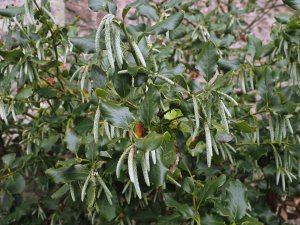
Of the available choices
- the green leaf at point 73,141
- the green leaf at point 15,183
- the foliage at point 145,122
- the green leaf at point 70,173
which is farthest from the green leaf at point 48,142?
the green leaf at point 70,173

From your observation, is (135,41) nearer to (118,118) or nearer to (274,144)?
(118,118)

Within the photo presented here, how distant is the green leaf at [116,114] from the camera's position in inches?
36.2

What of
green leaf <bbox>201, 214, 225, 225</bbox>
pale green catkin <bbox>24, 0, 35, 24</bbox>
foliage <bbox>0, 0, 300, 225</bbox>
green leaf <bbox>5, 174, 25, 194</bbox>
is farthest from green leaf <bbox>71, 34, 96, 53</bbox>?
green leaf <bbox>5, 174, 25, 194</bbox>

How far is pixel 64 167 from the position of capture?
1.08 meters

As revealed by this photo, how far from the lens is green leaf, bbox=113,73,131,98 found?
1.01 metres

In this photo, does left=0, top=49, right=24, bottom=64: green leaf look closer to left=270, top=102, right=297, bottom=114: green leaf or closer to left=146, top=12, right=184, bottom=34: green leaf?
left=146, top=12, right=184, bottom=34: green leaf

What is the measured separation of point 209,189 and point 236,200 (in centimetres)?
12

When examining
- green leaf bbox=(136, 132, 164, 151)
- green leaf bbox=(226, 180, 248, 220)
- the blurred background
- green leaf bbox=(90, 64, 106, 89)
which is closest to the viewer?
green leaf bbox=(136, 132, 164, 151)

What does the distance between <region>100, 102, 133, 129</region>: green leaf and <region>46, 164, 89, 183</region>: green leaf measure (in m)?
0.19

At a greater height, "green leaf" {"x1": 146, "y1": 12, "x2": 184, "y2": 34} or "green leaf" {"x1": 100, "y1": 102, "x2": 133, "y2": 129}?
"green leaf" {"x1": 146, "y1": 12, "x2": 184, "y2": 34}

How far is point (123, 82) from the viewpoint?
1.01m

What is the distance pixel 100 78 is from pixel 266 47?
2.24 ft

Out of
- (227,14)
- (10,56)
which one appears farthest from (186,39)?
(10,56)

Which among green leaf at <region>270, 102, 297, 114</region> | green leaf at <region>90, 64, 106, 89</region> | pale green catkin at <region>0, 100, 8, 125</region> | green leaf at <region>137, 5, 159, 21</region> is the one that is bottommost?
green leaf at <region>270, 102, 297, 114</region>
